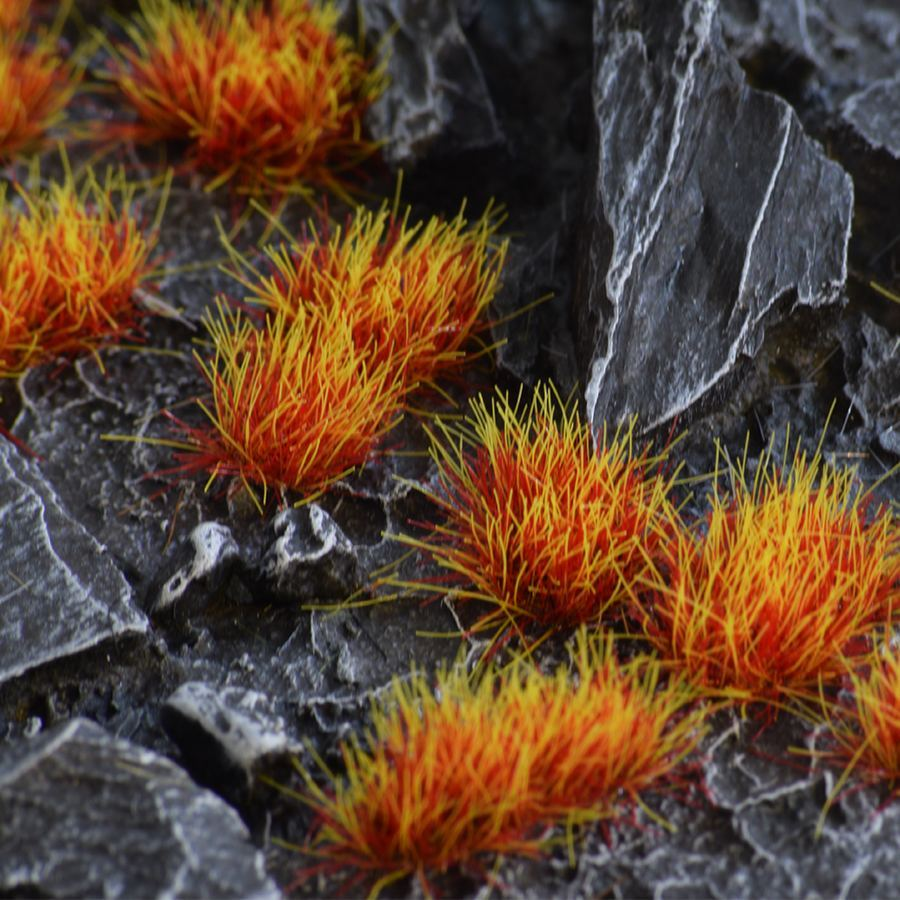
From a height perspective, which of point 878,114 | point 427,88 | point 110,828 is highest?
point 878,114

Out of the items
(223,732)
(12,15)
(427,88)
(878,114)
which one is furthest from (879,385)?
(12,15)

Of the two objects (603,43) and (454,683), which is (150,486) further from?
(603,43)

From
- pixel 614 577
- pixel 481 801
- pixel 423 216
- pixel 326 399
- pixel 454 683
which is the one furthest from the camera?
pixel 423 216

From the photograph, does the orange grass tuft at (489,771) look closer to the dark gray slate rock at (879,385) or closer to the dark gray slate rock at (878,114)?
the dark gray slate rock at (879,385)

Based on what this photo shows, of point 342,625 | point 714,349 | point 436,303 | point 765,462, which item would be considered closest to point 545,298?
point 436,303

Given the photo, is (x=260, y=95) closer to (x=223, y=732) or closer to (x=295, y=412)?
(x=295, y=412)
